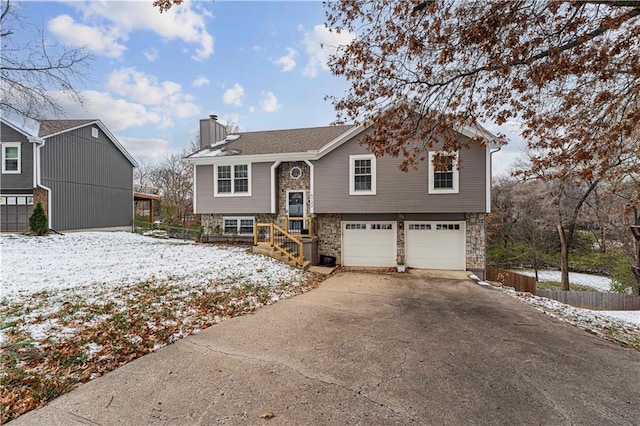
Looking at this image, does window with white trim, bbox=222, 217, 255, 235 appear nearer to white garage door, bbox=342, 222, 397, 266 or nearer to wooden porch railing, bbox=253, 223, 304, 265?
wooden porch railing, bbox=253, 223, 304, 265

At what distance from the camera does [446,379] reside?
3.45 m

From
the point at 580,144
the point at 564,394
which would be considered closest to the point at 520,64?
the point at 580,144

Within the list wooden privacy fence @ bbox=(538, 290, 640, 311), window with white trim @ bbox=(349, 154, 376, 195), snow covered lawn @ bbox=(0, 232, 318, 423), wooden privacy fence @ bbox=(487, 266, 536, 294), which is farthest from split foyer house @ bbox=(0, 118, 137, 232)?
wooden privacy fence @ bbox=(538, 290, 640, 311)

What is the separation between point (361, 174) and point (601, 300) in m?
10.5

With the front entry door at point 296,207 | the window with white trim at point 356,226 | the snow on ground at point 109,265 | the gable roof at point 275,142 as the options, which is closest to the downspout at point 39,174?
the snow on ground at point 109,265

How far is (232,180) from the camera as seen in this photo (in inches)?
560

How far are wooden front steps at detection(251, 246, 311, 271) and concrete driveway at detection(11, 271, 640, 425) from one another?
5.27 meters

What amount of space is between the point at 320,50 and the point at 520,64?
3.77 metres

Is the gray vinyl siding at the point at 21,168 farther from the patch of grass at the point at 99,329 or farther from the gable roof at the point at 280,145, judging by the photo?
the patch of grass at the point at 99,329

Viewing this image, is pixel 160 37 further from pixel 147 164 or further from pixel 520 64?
pixel 147 164

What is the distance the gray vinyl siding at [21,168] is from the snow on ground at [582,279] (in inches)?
1198

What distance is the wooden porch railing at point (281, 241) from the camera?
11523 millimetres

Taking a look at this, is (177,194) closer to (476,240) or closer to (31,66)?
(31,66)

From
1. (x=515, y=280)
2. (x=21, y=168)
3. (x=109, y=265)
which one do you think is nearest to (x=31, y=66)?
(x=109, y=265)
